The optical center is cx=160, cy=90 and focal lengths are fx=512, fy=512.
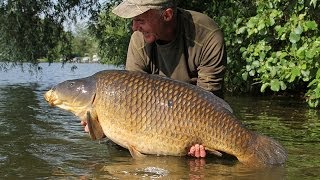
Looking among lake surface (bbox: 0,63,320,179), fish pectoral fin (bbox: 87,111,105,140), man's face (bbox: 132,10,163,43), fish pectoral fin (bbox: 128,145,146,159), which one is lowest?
lake surface (bbox: 0,63,320,179)

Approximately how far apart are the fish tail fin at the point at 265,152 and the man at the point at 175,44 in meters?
0.75

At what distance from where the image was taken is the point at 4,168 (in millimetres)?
3369

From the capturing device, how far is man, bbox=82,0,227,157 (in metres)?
3.62

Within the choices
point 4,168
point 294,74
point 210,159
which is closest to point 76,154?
point 4,168

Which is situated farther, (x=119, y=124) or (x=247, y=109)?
(x=247, y=109)

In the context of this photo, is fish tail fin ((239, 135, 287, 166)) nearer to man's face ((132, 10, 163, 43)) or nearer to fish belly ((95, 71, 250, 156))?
fish belly ((95, 71, 250, 156))

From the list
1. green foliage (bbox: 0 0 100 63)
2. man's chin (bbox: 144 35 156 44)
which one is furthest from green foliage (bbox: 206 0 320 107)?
green foliage (bbox: 0 0 100 63)

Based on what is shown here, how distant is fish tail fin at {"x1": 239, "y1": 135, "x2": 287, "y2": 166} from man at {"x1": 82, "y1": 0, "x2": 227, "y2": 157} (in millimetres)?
750

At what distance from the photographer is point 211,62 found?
3.80 metres

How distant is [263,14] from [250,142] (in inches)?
181

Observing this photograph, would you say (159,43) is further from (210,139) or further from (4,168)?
(4,168)

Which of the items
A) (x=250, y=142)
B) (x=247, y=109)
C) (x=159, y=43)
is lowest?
(x=247, y=109)

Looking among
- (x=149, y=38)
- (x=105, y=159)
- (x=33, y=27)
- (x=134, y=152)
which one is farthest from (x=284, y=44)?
(x=33, y=27)

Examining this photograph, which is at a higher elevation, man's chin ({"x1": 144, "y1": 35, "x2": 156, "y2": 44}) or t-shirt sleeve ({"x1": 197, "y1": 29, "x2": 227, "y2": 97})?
man's chin ({"x1": 144, "y1": 35, "x2": 156, "y2": 44})
